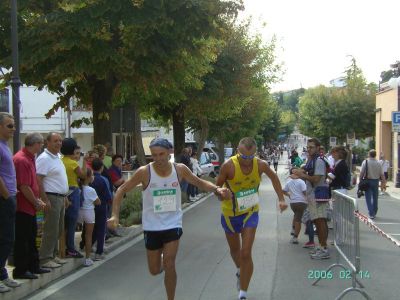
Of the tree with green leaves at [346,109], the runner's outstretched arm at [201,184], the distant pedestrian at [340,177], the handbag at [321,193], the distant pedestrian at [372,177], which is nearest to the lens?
the runner's outstretched arm at [201,184]

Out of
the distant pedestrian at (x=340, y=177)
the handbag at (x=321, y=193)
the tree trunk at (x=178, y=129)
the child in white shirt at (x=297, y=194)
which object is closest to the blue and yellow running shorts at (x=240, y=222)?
the handbag at (x=321, y=193)

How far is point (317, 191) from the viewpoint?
9734 mm

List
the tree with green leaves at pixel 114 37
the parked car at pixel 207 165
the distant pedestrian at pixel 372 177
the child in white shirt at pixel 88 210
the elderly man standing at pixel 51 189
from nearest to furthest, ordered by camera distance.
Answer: the elderly man standing at pixel 51 189 < the child in white shirt at pixel 88 210 < the tree with green leaves at pixel 114 37 < the distant pedestrian at pixel 372 177 < the parked car at pixel 207 165

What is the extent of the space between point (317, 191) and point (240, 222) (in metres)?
3.22

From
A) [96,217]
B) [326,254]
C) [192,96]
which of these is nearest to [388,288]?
[326,254]

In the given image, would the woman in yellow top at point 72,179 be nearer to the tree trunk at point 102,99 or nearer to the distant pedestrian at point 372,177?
the tree trunk at point 102,99

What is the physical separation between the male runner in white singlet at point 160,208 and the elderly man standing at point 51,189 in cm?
200

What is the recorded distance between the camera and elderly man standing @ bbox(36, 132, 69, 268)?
7.69m

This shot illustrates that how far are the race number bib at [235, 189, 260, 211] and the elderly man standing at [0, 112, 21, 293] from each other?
8.46 ft

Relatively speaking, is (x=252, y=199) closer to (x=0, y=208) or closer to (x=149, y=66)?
(x=0, y=208)

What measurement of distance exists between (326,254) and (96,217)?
3.70 m

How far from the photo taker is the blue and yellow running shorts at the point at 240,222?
6.82 meters

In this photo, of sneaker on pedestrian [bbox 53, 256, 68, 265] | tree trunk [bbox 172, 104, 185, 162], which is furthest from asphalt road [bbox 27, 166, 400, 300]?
tree trunk [bbox 172, 104, 185, 162]

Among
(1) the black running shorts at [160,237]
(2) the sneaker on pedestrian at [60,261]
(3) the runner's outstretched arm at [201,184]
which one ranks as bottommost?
(2) the sneaker on pedestrian at [60,261]
